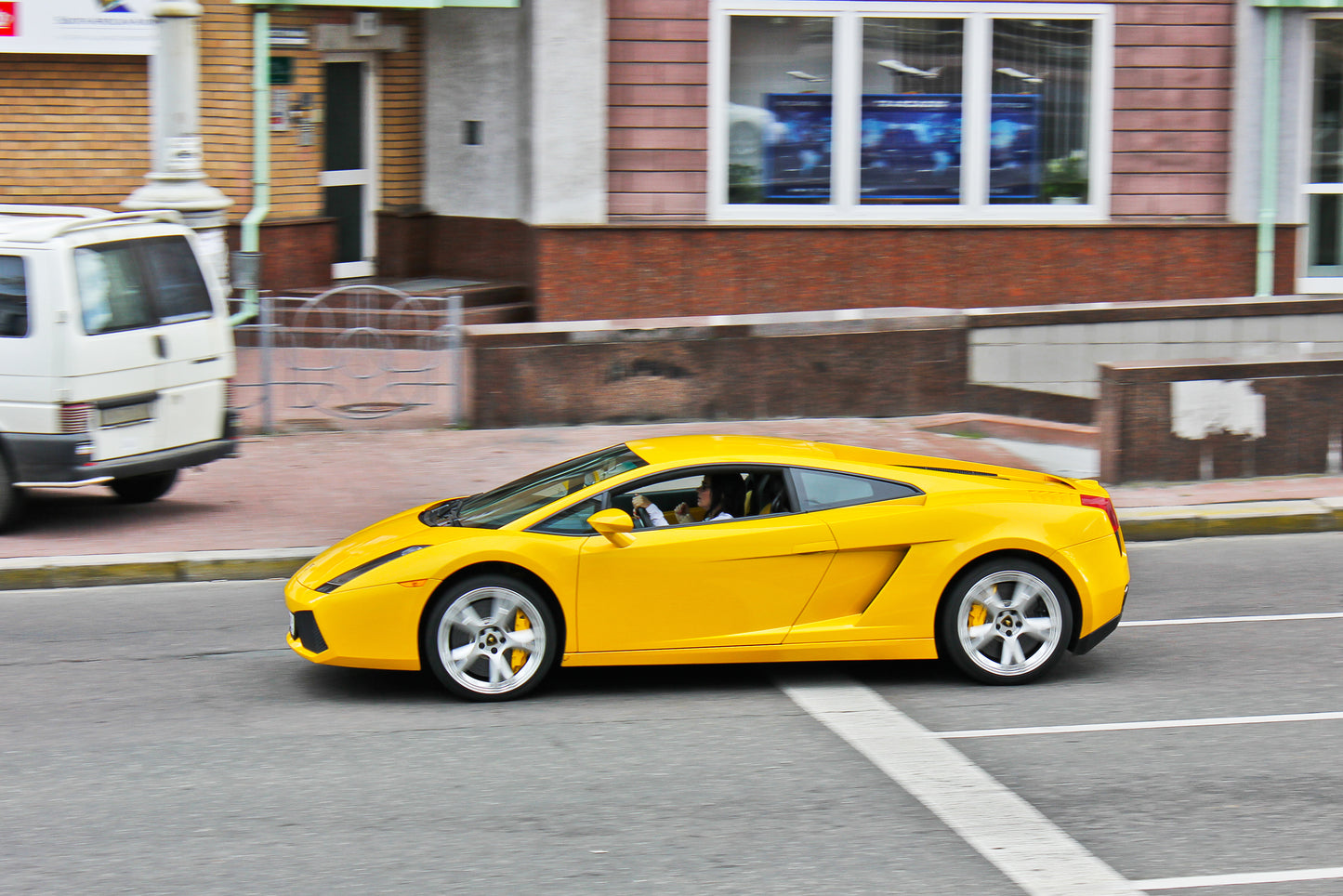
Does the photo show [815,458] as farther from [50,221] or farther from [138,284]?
[50,221]

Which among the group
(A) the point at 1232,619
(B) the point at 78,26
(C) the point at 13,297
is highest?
(B) the point at 78,26

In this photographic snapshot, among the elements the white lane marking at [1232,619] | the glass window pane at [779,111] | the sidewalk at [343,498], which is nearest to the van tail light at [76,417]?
the sidewalk at [343,498]

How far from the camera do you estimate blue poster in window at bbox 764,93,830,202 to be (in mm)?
16703

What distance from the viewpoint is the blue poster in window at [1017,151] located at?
1692 cm

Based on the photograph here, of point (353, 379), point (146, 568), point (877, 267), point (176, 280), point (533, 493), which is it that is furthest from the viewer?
point (877, 267)

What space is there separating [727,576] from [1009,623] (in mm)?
1353

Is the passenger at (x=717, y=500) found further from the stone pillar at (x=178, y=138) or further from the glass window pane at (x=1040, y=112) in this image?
the glass window pane at (x=1040, y=112)

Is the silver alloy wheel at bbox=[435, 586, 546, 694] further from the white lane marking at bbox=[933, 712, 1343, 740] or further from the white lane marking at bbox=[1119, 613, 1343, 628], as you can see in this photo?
the white lane marking at bbox=[1119, 613, 1343, 628]

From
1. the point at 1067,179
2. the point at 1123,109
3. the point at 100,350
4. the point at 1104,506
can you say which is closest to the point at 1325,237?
the point at 1123,109

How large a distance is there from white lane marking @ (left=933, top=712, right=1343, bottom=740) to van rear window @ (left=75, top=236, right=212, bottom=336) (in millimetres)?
6225

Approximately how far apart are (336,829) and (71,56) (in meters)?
13.5

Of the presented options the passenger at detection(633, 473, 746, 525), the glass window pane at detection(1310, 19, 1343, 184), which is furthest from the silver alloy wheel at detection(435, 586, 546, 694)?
the glass window pane at detection(1310, 19, 1343, 184)

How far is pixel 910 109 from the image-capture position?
661 inches

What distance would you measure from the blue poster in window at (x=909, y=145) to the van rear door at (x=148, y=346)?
26.9 feet
